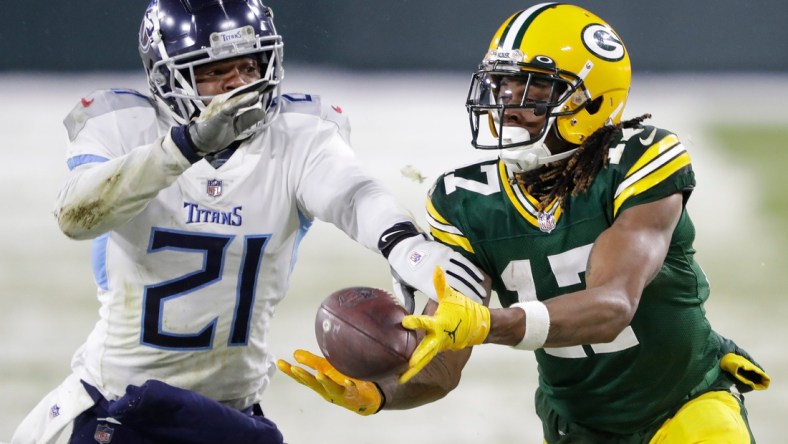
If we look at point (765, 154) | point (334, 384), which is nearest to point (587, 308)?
point (334, 384)

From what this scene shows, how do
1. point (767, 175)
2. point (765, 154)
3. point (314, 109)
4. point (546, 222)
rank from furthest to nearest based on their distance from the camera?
point (765, 154) < point (767, 175) < point (314, 109) < point (546, 222)

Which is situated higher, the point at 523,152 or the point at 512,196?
the point at 523,152

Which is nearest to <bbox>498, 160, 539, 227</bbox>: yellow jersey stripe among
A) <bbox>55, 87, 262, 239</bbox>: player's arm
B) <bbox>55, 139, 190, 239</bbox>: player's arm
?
<bbox>55, 87, 262, 239</bbox>: player's arm

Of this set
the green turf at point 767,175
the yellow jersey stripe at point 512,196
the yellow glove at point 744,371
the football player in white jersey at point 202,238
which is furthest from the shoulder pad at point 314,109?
the green turf at point 767,175

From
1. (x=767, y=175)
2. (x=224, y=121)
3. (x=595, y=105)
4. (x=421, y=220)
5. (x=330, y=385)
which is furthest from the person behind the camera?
(x=767, y=175)

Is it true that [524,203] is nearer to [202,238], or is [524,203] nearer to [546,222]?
[546,222]

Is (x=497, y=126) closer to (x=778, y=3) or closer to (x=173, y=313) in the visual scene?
(x=173, y=313)

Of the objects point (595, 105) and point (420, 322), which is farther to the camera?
point (595, 105)

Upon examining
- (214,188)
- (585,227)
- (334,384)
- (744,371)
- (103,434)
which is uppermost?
(585,227)

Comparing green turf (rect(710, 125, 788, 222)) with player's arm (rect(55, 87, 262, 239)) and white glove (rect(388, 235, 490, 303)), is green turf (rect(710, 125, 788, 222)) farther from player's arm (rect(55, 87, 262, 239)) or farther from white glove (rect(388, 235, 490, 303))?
player's arm (rect(55, 87, 262, 239))

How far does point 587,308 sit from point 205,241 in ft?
3.18

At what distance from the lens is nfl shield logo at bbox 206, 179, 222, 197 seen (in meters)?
3.05

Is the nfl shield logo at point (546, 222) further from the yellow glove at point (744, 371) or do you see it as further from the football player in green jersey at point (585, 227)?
the yellow glove at point (744, 371)

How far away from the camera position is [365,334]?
263 cm
